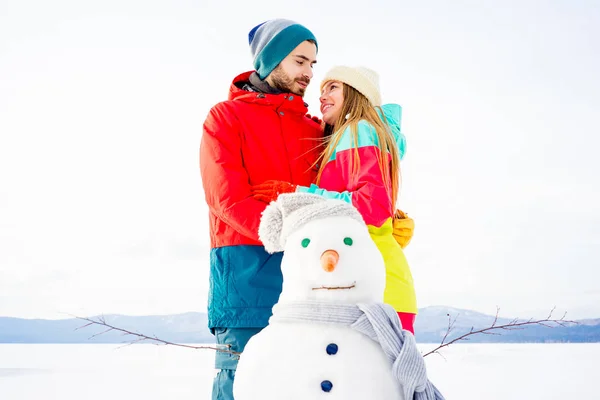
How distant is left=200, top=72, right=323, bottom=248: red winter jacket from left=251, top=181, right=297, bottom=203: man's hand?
0.09 feet

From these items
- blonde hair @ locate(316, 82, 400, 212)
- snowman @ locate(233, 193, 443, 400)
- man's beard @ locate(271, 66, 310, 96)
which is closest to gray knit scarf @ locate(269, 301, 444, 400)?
snowman @ locate(233, 193, 443, 400)

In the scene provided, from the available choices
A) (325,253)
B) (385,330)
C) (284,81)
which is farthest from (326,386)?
(284,81)

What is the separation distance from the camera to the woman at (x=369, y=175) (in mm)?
1763

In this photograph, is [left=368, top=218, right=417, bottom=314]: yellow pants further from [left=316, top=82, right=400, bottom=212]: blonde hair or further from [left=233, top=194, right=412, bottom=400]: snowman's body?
[left=233, top=194, right=412, bottom=400]: snowman's body

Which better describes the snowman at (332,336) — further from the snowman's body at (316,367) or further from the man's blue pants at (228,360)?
the man's blue pants at (228,360)

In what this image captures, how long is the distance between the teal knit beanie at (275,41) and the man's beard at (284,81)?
2cm

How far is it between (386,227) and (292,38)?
0.78 meters

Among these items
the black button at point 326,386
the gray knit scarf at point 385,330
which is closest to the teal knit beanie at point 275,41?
the gray knit scarf at point 385,330

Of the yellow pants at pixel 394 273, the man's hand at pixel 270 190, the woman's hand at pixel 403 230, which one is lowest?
the yellow pants at pixel 394 273

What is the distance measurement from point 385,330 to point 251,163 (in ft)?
2.85

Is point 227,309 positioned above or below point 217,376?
above

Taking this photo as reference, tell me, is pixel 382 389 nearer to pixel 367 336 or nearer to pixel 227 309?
pixel 367 336

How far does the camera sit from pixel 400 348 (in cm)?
135

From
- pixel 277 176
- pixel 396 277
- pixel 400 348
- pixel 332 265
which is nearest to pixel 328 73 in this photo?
pixel 277 176
